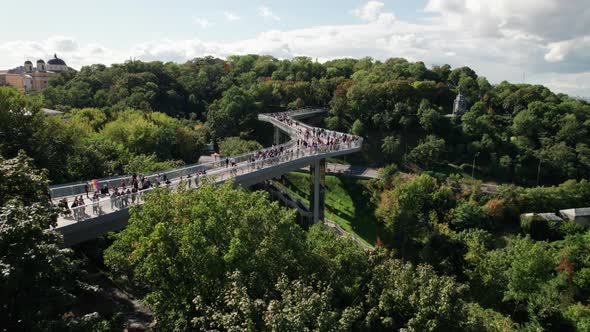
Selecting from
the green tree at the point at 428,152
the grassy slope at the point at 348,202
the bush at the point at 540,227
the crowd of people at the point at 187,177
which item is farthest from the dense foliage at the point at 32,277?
the green tree at the point at 428,152

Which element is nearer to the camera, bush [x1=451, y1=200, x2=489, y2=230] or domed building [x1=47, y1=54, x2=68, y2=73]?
bush [x1=451, y1=200, x2=489, y2=230]

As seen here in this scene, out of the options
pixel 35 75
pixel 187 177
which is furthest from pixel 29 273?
pixel 35 75

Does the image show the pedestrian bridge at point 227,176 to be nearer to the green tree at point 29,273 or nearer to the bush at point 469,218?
the green tree at point 29,273

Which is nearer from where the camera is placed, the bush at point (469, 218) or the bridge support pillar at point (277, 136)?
the bush at point (469, 218)

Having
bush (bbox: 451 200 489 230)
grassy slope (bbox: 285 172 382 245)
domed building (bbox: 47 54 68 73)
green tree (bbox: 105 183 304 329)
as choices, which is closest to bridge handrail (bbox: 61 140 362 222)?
green tree (bbox: 105 183 304 329)

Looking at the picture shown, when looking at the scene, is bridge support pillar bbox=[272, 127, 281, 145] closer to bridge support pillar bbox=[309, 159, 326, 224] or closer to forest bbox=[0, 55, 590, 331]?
forest bbox=[0, 55, 590, 331]

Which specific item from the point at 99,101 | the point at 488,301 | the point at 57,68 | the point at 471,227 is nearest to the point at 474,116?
the point at 471,227
